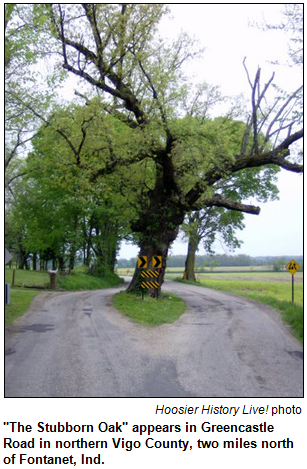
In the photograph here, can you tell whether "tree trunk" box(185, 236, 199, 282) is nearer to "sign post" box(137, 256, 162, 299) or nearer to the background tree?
the background tree

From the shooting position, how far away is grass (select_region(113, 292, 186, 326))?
50.0 feet

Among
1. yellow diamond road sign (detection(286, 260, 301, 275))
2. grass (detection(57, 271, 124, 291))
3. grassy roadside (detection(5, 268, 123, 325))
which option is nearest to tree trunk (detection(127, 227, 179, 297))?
grassy roadside (detection(5, 268, 123, 325))

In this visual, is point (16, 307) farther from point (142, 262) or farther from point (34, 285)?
point (34, 285)

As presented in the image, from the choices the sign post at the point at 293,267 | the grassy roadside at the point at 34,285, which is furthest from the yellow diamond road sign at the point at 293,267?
the grassy roadside at the point at 34,285

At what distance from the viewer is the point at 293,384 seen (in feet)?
26.5

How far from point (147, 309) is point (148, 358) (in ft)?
25.2

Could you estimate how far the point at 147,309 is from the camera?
1741cm

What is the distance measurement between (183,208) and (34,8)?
11.6 m

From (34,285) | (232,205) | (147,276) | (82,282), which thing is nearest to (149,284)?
(147,276)

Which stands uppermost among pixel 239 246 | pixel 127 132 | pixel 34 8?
pixel 34 8

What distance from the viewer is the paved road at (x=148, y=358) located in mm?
7523

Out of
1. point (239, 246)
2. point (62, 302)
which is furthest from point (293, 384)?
point (239, 246)

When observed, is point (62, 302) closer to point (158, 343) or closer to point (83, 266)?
point (158, 343)

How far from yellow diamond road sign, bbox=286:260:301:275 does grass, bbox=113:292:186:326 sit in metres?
5.53
